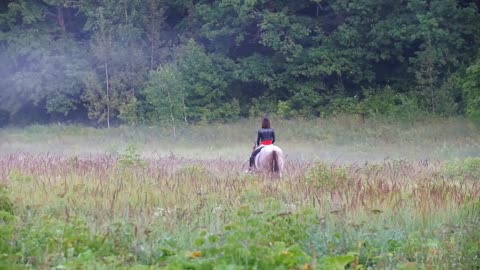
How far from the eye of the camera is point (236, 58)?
163 feet

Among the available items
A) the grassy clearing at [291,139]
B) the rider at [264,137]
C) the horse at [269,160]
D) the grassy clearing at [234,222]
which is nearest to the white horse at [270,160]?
the horse at [269,160]

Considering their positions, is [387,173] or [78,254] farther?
[387,173]

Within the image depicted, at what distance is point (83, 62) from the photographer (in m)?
49.5

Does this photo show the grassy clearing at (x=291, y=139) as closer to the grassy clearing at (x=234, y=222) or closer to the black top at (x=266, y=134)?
the black top at (x=266, y=134)

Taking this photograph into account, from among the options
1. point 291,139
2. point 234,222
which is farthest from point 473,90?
point 234,222

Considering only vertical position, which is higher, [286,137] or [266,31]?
[266,31]

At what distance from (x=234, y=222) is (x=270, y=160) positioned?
28.1ft

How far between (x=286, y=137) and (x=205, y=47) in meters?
12.5

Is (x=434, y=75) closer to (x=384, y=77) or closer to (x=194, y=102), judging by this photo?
(x=384, y=77)

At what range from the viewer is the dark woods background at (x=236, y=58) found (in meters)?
42.8

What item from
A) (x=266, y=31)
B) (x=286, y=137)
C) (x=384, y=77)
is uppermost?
(x=266, y=31)

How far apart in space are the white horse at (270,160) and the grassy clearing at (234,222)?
1.78 m

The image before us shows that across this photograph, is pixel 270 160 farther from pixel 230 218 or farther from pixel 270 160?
pixel 230 218

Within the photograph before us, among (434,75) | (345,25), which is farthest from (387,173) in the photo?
(345,25)
